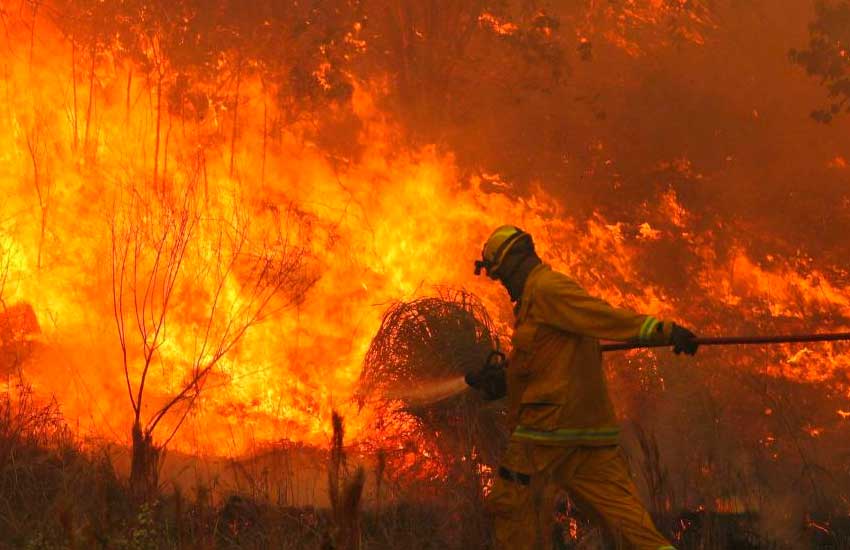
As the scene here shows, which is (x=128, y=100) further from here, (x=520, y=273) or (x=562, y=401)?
(x=562, y=401)

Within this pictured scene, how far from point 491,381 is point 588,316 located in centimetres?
80

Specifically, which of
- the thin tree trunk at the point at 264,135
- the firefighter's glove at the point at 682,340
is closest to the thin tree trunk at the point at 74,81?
the thin tree trunk at the point at 264,135

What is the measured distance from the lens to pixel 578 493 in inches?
175

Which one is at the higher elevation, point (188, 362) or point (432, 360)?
point (188, 362)

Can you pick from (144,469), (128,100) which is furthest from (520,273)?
(128,100)

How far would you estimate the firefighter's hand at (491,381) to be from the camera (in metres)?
4.94

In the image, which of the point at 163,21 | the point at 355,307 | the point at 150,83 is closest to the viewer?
the point at 355,307

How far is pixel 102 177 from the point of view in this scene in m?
9.52

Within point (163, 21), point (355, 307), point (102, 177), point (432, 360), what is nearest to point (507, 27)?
point (163, 21)

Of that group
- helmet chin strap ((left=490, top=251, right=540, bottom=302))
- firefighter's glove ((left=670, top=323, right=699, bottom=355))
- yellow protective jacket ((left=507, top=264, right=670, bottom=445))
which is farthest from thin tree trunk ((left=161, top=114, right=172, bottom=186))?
firefighter's glove ((left=670, top=323, right=699, bottom=355))

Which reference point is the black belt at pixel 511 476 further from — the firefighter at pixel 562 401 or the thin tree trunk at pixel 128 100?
the thin tree trunk at pixel 128 100

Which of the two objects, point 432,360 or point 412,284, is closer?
point 432,360

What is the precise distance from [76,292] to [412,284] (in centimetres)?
323

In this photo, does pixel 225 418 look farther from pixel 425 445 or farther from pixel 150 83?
pixel 150 83
